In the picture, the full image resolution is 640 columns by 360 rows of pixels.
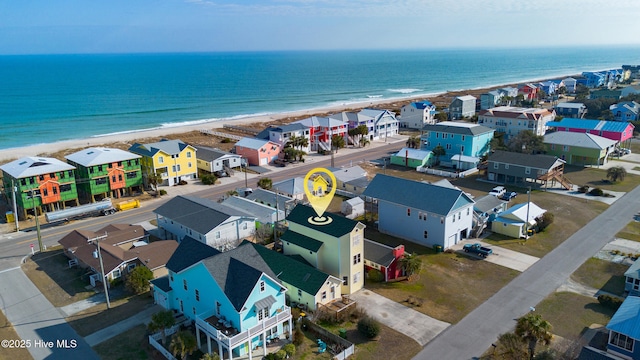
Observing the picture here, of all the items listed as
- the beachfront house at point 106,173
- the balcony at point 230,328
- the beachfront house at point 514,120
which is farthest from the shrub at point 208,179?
the beachfront house at point 514,120

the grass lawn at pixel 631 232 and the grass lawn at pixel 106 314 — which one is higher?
the grass lawn at pixel 106 314

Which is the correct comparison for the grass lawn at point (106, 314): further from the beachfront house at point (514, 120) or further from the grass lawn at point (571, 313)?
the beachfront house at point (514, 120)

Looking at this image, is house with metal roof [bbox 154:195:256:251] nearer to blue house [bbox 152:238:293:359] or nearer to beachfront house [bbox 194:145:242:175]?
blue house [bbox 152:238:293:359]


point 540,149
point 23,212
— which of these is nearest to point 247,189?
point 23,212

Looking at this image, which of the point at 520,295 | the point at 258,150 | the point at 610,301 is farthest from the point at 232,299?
the point at 258,150

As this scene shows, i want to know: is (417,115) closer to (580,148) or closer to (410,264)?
(580,148)

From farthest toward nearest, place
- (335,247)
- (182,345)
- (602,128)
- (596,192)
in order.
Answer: (602,128) → (596,192) → (335,247) → (182,345)

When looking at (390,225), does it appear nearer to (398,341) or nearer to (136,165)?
(398,341)
